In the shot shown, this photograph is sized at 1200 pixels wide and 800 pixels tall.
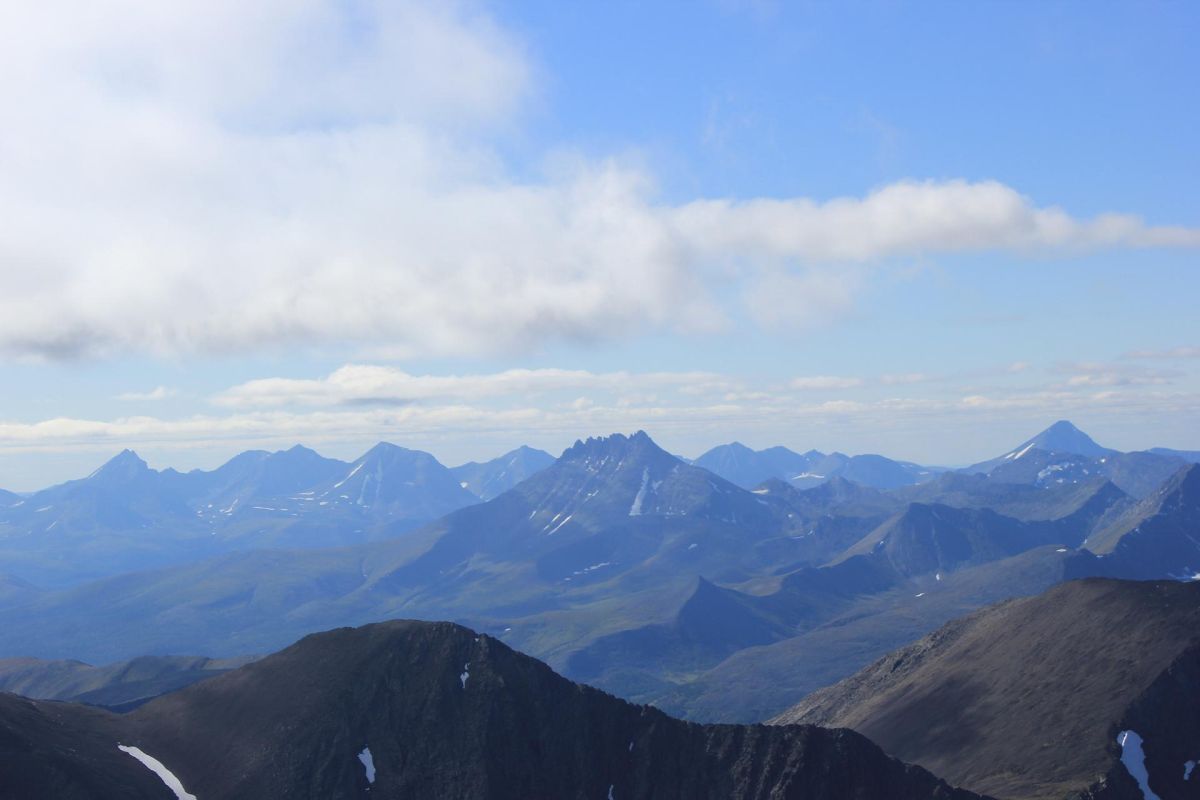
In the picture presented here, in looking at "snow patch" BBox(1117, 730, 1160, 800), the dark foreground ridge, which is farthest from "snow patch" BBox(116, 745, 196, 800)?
"snow patch" BBox(1117, 730, 1160, 800)

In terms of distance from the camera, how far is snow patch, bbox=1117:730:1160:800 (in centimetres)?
17038

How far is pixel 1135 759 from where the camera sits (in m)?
178

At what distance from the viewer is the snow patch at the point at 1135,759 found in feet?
559

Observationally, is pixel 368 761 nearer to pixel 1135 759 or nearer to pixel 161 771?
pixel 161 771

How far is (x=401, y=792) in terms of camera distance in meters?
168

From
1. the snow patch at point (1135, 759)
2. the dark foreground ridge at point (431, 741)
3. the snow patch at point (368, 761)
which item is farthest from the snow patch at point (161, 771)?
the snow patch at point (1135, 759)

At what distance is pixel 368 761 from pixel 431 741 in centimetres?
1039

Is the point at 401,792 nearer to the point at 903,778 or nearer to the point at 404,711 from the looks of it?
the point at 404,711

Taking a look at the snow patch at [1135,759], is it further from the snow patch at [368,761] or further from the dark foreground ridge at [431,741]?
the snow patch at [368,761]

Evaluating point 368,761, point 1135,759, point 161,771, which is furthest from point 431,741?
point 1135,759

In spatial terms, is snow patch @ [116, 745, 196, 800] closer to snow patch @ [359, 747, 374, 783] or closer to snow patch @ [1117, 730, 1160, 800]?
snow patch @ [359, 747, 374, 783]

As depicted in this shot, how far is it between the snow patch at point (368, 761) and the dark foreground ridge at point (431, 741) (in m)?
0.26

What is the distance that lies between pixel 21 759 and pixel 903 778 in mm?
126944

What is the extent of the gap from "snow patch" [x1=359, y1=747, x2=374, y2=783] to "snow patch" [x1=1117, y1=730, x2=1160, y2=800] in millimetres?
121636
